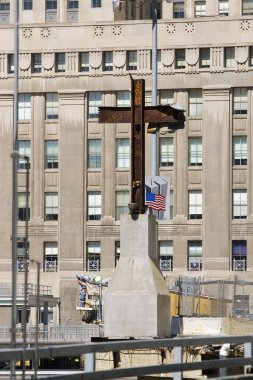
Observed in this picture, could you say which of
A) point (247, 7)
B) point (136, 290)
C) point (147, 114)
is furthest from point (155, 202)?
point (247, 7)

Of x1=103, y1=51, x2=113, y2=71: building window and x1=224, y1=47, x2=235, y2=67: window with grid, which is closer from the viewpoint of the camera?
x1=224, y1=47, x2=235, y2=67: window with grid

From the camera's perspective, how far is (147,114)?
111 ft

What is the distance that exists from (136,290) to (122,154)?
71.0 meters

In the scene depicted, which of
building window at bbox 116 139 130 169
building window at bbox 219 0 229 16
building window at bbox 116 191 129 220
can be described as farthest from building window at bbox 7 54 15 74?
building window at bbox 219 0 229 16

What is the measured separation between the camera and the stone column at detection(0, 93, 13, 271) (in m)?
100

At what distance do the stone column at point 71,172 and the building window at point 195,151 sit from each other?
7.41 m

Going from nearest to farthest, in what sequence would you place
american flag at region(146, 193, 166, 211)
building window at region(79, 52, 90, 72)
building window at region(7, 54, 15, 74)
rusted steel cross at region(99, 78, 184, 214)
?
rusted steel cross at region(99, 78, 184, 214) → american flag at region(146, 193, 166, 211) → building window at region(79, 52, 90, 72) → building window at region(7, 54, 15, 74)

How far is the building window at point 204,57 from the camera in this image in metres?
101

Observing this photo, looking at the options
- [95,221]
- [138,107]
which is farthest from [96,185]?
[138,107]

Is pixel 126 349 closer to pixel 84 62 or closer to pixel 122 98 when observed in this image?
pixel 122 98

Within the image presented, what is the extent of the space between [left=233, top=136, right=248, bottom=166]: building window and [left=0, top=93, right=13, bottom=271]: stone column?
50.5ft

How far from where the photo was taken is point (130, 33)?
333ft

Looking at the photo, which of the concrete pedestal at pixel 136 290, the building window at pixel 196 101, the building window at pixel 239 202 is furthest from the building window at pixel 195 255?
the concrete pedestal at pixel 136 290

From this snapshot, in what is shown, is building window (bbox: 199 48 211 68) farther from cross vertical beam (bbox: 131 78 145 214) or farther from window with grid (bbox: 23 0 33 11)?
cross vertical beam (bbox: 131 78 145 214)
